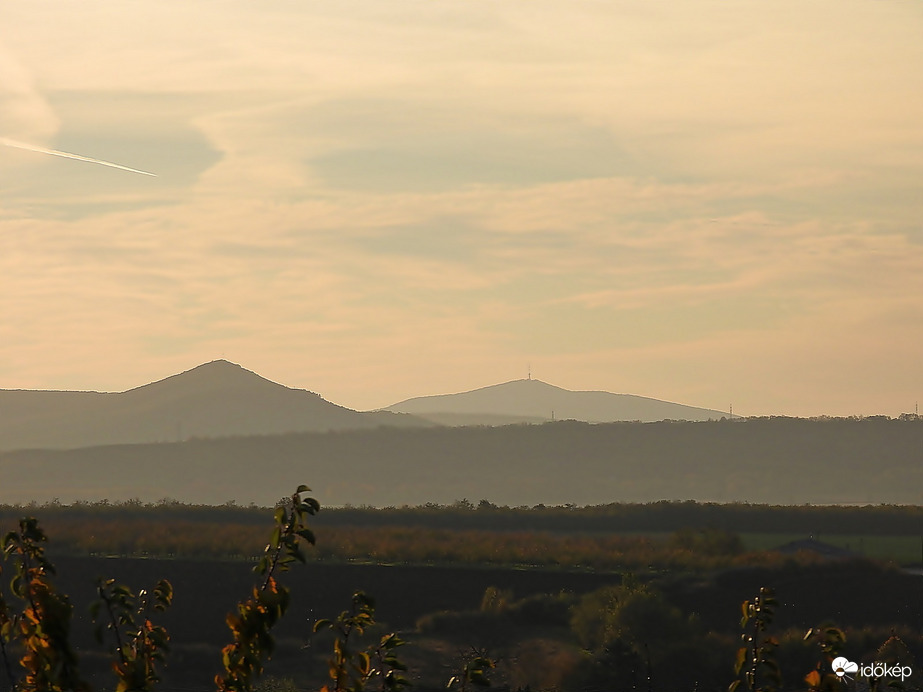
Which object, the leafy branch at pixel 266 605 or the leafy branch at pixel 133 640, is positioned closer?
the leafy branch at pixel 133 640

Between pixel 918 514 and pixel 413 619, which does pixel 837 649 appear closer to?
pixel 413 619

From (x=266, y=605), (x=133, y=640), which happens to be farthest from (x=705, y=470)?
(x=266, y=605)

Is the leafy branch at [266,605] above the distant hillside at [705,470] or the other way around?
the other way around

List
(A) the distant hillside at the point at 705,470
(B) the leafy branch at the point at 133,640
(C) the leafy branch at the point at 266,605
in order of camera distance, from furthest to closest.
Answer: (A) the distant hillside at the point at 705,470, (C) the leafy branch at the point at 266,605, (B) the leafy branch at the point at 133,640

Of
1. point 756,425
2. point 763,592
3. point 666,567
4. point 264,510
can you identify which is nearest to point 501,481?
point 756,425

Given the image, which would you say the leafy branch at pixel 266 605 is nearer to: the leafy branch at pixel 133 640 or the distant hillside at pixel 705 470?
the leafy branch at pixel 133 640

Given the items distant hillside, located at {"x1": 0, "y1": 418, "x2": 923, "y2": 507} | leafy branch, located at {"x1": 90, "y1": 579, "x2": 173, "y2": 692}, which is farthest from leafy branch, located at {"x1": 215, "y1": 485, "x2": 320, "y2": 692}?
distant hillside, located at {"x1": 0, "y1": 418, "x2": 923, "y2": 507}

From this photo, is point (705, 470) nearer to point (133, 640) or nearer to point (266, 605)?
point (133, 640)

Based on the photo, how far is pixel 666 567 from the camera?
56.1 metres

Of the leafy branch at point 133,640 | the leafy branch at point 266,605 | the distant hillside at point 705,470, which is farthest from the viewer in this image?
the distant hillside at point 705,470

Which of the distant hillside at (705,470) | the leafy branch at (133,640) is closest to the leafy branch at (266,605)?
the leafy branch at (133,640)

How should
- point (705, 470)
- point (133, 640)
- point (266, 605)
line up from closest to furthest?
point (266, 605), point (133, 640), point (705, 470)

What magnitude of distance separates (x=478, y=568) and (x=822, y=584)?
13.4m

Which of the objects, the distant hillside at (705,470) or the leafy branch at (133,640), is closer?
the leafy branch at (133,640)
